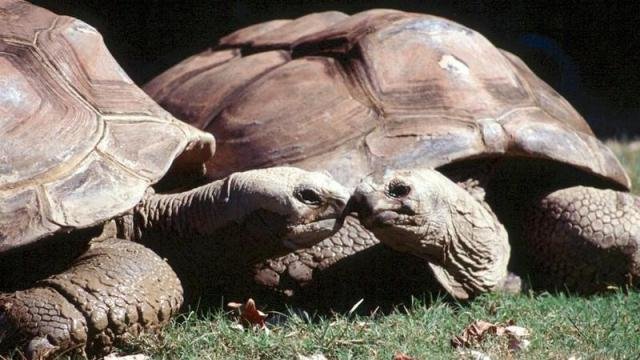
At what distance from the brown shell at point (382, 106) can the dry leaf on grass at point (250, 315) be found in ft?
2.10

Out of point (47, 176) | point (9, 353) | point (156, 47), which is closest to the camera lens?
point (9, 353)

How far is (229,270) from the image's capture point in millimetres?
3934

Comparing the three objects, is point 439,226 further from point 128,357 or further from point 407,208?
point 128,357

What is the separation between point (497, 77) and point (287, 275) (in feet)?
4.42

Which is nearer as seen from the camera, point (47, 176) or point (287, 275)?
point (47, 176)

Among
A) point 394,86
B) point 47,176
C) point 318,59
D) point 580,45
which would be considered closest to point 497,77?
point 394,86

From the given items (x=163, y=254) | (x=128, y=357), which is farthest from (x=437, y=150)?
(x=128, y=357)

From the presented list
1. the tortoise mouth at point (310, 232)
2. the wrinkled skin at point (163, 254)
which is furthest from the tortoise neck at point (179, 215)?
the tortoise mouth at point (310, 232)

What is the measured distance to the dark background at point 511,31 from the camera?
873 cm

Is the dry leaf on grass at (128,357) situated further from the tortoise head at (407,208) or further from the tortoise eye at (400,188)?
the tortoise eye at (400,188)

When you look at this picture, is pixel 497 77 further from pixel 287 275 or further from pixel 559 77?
pixel 559 77

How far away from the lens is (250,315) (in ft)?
12.0

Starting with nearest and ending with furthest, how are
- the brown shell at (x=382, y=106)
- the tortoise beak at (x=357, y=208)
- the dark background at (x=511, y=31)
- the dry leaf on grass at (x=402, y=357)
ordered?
the dry leaf on grass at (x=402, y=357) → the tortoise beak at (x=357, y=208) → the brown shell at (x=382, y=106) → the dark background at (x=511, y=31)

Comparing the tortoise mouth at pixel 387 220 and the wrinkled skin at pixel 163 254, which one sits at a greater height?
the tortoise mouth at pixel 387 220
